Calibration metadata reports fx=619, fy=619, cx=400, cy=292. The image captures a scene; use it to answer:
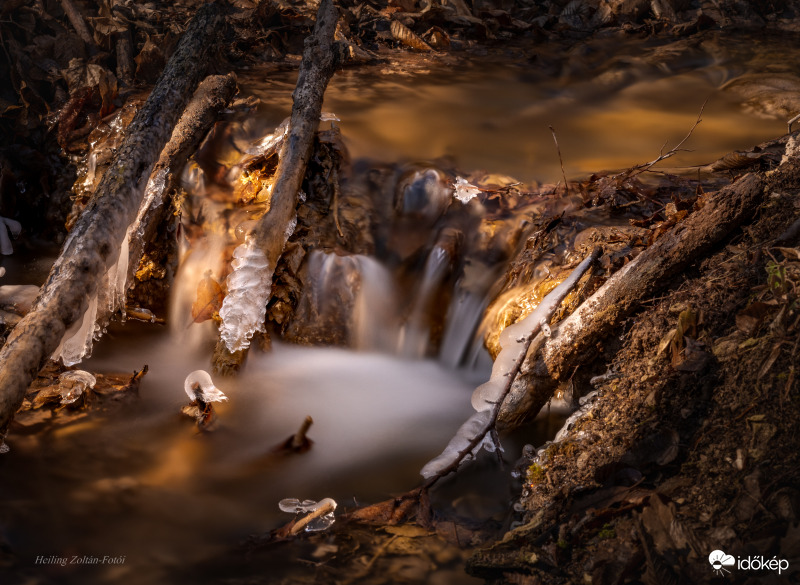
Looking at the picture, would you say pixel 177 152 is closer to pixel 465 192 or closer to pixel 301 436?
pixel 465 192

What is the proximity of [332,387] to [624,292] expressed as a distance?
153cm

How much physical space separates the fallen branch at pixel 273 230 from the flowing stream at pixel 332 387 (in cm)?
26

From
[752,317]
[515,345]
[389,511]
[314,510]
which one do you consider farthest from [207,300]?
[752,317]

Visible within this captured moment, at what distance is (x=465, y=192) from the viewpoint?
3709 millimetres

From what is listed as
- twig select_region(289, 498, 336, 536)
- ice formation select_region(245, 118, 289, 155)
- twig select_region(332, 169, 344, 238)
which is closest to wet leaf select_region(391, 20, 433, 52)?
ice formation select_region(245, 118, 289, 155)

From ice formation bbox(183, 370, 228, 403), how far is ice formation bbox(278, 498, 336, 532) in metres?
0.66

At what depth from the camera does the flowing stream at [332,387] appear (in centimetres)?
221

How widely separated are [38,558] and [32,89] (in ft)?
13.4

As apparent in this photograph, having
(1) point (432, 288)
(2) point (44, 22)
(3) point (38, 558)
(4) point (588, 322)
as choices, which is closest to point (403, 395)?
(1) point (432, 288)

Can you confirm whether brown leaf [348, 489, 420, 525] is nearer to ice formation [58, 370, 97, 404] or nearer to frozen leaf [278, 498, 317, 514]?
frozen leaf [278, 498, 317, 514]

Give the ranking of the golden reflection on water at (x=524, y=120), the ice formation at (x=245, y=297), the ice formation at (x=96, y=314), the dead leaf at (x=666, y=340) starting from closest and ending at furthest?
the dead leaf at (x=666, y=340), the ice formation at (x=96, y=314), the ice formation at (x=245, y=297), the golden reflection on water at (x=524, y=120)

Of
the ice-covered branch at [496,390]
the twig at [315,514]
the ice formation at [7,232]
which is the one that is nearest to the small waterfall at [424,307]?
the ice-covered branch at [496,390]

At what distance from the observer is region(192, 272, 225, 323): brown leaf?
11.1ft

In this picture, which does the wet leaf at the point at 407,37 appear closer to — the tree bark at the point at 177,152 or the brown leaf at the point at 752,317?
the tree bark at the point at 177,152
